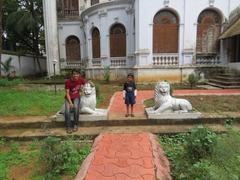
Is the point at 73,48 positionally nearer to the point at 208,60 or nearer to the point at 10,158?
the point at 208,60

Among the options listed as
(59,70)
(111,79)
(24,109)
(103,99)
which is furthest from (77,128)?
(59,70)

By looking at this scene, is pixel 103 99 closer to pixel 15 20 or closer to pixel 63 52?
pixel 63 52

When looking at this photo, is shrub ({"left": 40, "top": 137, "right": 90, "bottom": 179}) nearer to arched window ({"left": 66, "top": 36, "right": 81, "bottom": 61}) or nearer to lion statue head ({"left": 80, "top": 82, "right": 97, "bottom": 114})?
lion statue head ({"left": 80, "top": 82, "right": 97, "bottom": 114})

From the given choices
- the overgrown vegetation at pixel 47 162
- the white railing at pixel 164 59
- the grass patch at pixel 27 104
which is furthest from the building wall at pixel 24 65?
the overgrown vegetation at pixel 47 162

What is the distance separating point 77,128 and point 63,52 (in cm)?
1694

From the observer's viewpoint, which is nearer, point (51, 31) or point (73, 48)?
point (51, 31)

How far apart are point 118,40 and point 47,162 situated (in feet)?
46.7

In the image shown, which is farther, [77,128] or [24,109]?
[24,109]

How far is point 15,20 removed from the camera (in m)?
24.6

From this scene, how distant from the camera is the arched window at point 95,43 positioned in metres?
18.8

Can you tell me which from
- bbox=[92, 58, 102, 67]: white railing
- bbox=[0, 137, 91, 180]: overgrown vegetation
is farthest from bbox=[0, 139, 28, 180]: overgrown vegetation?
bbox=[92, 58, 102, 67]: white railing

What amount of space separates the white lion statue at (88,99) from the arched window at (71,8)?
17.7m

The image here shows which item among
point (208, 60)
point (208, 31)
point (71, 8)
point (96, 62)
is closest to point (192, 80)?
point (208, 60)

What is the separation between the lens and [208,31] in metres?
15.1
